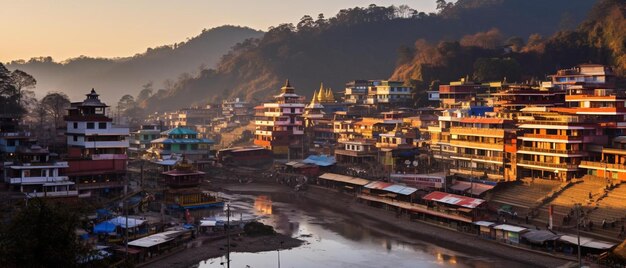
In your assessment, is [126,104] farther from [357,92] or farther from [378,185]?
[378,185]

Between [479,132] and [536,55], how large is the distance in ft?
145

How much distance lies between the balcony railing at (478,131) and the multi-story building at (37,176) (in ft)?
112

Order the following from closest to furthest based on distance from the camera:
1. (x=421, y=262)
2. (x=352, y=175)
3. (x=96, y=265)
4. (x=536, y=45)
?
(x=96, y=265) < (x=421, y=262) < (x=352, y=175) < (x=536, y=45)

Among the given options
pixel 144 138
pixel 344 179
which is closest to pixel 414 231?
pixel 344 179

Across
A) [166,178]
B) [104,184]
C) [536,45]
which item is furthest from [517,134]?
[536,45]

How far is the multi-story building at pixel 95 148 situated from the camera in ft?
175

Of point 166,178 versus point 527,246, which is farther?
point 166,178

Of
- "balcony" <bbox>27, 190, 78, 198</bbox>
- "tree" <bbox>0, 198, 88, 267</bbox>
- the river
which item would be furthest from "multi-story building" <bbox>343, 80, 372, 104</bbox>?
"tree" <bbox>0, 198, 88, 267</bbox>

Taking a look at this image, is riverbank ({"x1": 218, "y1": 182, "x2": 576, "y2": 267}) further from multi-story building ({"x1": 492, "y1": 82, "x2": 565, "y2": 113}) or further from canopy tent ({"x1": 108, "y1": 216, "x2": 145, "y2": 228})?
multi-story building ({"x1": 492, "y1": 82, "x2": 565, "y2": 113})

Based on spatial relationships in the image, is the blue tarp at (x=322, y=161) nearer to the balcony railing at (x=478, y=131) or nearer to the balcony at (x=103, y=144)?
the balcony railing at (x=478, y=131)

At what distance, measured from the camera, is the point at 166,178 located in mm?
54469

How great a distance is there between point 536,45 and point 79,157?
7396 cm

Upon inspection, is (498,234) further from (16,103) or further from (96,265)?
(16,103)

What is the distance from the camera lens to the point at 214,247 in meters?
41.4
